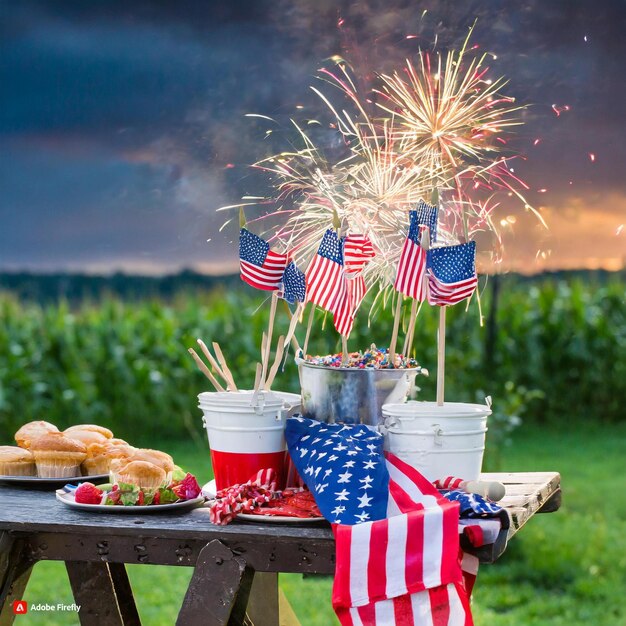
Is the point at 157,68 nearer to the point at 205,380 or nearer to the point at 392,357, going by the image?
the point at 205,380

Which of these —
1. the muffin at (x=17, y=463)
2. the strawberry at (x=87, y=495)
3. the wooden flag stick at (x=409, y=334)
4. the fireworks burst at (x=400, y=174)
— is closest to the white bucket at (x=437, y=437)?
the wooden flag stick at (x=409, y=334)

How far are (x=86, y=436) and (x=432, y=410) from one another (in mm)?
908

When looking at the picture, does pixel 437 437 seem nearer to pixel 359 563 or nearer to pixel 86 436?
pixel 359 563

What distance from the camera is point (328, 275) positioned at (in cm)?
211

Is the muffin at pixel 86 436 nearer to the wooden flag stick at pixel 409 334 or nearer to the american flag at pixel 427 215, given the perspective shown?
the wooden flag stick at pixel 409 334

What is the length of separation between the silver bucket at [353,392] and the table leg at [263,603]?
2.20 ft

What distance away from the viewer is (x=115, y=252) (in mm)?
6668

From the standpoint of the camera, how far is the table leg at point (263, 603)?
254 centimetres

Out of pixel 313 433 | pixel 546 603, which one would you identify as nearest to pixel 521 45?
pixel 546 603

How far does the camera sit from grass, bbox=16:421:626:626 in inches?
159

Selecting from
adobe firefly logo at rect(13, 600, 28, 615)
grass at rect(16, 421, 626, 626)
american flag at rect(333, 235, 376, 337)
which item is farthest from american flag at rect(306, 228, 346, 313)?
grass at rect(16, 421, 626, 626)

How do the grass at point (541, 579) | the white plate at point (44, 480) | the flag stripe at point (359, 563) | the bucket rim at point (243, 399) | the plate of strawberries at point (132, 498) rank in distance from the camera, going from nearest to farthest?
the flag stripe at point (359, 563), the plate of strawberries at point (132, 498), the bucket rim at point (243, 399), the white plate at point (44, 480), the grass at point (541, 579)

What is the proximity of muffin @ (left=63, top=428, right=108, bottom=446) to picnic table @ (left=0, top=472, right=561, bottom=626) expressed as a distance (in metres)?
0.27

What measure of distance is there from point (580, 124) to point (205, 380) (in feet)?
9.49
